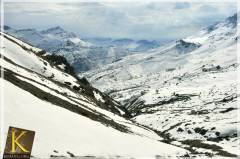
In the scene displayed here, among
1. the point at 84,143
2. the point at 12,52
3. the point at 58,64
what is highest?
the point at 58,64

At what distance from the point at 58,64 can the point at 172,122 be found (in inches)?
1827

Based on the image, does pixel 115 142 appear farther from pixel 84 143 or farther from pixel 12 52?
pixel 12 52

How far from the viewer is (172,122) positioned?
461ft

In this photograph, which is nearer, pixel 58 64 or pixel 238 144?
pixel 238 144

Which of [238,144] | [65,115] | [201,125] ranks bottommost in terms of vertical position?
[65,115]

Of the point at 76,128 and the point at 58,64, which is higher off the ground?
the point at 58,64

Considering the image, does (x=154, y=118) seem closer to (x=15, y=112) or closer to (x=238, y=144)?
(x=238, y=144)

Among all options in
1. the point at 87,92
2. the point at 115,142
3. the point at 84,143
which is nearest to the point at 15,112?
the point at 84,143

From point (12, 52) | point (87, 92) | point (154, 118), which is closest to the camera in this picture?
point (12, 52)

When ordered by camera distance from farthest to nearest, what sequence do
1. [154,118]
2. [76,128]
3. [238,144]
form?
[154,118], [238,144], [76,128]

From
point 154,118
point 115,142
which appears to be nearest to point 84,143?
point 115,142

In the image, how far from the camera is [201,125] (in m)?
124

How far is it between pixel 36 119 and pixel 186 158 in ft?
65.4

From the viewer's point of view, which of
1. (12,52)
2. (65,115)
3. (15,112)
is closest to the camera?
(15,112)
